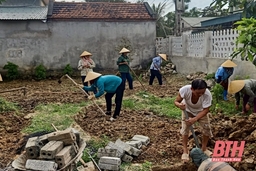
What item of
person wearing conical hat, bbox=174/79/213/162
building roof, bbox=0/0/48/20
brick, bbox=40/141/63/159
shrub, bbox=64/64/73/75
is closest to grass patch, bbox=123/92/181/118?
person wearing conical hat, bbox=174/79/213/162

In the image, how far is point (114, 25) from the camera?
1483 cm

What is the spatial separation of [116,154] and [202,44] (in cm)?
813

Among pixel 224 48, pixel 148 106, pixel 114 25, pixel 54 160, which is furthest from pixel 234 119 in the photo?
pixel 114 25

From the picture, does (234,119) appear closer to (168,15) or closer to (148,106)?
(148,106)

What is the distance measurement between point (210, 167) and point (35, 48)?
1274 cm

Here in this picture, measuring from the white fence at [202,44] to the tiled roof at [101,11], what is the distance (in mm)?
1591

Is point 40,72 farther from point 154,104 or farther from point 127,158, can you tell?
point 127,158

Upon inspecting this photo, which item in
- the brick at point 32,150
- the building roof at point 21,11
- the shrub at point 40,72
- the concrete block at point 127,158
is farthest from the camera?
the building roof at point 21,11

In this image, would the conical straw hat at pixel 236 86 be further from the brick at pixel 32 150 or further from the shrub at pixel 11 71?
the shrub at pixel 11 71

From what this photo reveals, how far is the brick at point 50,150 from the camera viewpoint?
3523mm

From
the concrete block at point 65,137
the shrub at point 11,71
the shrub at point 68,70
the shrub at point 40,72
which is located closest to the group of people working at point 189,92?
the concrete block at point 65,137

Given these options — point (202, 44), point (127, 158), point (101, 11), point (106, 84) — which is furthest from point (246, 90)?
point (101, 11)

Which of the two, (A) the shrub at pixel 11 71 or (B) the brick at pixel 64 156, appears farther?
(A) the shrub at pixel 11 71

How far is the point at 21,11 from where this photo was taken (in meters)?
14.9
